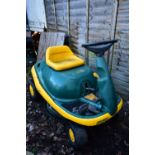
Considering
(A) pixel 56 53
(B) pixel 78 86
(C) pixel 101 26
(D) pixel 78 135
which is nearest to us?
(D) pixel 78 135

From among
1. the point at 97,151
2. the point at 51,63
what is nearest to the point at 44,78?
the point at 51,63

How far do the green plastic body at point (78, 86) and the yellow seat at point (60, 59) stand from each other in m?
0.06

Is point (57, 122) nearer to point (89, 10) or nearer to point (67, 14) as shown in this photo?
point (89, 10)

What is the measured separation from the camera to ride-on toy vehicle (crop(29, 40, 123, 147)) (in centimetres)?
164

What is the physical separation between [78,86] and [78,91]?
6 cm

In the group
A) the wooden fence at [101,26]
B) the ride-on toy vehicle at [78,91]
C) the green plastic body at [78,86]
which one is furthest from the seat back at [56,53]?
the wooden fence at [101,26]

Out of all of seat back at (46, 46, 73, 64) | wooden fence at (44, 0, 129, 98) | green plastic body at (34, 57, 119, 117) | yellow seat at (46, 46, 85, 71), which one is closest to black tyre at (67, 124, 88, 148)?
green plastic body at (34, 57, 119, 117)

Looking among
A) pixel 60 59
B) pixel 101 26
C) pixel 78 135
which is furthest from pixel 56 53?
pixel 78 135

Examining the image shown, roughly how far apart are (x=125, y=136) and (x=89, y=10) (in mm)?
2234

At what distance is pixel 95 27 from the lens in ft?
9.55

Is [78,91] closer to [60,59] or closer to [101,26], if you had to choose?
[60,59]

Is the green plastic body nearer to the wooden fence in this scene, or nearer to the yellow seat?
the yellow seat

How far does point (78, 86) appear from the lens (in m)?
1.90

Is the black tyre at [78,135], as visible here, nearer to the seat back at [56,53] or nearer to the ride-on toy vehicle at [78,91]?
the ride-on toy vehicle at [78,91]
